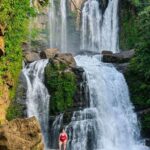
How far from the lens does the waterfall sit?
4388cm

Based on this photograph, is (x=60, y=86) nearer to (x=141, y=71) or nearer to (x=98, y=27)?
(x=141, y=71)

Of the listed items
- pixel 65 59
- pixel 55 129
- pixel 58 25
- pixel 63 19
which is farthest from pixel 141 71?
pixel 63 19

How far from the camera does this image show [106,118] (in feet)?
91.3

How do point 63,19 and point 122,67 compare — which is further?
point 63,19

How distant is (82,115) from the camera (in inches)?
1054

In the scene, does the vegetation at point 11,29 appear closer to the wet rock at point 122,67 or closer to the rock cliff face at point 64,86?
the rock cliff face at point 64,86

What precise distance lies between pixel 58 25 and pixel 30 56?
13675mm

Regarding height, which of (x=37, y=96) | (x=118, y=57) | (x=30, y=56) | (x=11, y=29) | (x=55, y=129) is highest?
(x=11, y=29)

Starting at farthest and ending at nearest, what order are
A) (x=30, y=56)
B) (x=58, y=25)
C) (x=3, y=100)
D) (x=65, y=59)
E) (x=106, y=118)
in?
(x=58, y=25)
(x=30, y=56)
(x=65, y=59)
(x=106, y=118)
(x=3, y=100)

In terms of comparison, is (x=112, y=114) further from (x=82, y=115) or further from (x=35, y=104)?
(x=35, y=104)

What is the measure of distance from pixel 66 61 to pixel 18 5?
690 cm

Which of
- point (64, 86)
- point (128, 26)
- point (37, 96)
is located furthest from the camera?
point (128, 26)

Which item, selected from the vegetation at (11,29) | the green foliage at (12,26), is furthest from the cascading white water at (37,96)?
the green foliage at (12,26)

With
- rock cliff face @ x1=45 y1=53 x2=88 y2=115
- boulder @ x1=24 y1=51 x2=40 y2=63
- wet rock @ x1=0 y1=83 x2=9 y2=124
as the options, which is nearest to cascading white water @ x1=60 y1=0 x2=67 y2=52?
boulder @ x1=24 y1=51 x2=40 y2=63
